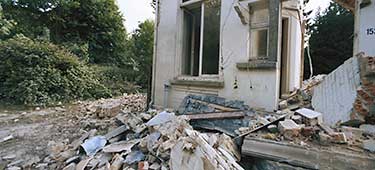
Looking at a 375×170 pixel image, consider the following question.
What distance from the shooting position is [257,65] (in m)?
4.54

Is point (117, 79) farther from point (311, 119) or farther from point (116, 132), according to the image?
point (311, 119)

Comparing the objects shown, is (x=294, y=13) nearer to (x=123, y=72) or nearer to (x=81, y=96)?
(x=81, y=96)

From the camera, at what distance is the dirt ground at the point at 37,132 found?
162 inches

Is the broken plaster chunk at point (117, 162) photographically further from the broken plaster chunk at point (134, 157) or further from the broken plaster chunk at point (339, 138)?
the broken plaster chunk at point (339, 138)

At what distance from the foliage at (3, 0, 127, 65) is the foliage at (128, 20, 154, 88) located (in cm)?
77

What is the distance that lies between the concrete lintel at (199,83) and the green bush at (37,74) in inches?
224

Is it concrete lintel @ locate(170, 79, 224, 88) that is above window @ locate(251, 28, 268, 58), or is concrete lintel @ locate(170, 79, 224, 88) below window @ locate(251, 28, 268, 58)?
below

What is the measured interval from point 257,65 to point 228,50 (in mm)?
831

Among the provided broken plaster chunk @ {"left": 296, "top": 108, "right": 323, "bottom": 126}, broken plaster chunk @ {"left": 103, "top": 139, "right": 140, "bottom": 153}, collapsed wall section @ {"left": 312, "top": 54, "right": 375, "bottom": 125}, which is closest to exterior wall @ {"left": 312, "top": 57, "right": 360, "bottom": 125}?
collapsed wall section @ {"left": 312, "top": 54, "right": 375, "bottom": 125}

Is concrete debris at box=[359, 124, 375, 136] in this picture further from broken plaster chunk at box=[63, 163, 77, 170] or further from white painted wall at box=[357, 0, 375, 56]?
broken plaster chunk at box=[63, 163, 77, 170]

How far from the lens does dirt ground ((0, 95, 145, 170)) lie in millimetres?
4109

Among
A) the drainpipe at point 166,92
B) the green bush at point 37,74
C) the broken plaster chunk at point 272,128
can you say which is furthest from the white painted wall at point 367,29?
the green bush at point 37,74

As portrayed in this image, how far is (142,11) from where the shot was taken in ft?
61.2

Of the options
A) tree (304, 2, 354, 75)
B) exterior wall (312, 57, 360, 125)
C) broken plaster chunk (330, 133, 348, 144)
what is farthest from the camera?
tree (304, 2, 354, 75)
